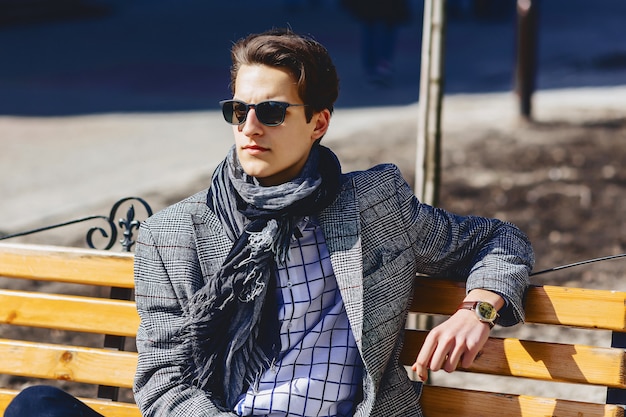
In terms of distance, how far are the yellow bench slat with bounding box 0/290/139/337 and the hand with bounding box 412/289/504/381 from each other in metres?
0.97

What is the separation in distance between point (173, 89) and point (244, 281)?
10215 mm

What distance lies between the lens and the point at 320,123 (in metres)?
2.71

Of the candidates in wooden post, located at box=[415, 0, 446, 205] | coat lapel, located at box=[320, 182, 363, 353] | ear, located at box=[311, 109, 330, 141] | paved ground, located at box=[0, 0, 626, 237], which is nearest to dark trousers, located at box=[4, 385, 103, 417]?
coat lapel, located at box=[320, 182, 363, 353]

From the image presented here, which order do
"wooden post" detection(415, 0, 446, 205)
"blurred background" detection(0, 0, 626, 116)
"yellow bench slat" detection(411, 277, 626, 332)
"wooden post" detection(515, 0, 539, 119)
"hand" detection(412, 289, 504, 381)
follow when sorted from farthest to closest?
"blurred background" detection(0, 0, 626, 116) → "wooden post" detection(515, 0, 539, 119) → "wooden post" detection(415, 0, 446, 205) → "yellow bench slat" detection(411, 277, 626, 332) → "hand" detection(412, 289, 504, 381)

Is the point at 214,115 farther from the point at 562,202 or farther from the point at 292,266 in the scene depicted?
the point at 292,266

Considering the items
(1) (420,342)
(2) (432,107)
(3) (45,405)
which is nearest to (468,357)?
(1) (420,342)

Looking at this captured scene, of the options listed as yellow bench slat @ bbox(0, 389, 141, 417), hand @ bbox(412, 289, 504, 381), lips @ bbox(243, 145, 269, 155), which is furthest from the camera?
yellow bench slat @ bbox(0, 389, 141, 417)

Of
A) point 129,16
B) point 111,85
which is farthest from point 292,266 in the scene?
point 129,16

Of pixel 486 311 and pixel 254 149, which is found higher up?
pixel 254 149

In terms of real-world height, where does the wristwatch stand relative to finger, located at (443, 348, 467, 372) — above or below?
above

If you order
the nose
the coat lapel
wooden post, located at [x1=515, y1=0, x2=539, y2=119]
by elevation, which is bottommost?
the coat lapel

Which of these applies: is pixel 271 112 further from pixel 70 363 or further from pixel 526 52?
pixel 526 52

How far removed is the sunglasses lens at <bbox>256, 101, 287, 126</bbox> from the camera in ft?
8.36

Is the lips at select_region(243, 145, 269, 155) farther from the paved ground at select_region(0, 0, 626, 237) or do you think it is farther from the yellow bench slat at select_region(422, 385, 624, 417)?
the paved ground at select_region(0, 0, 626, 237)
